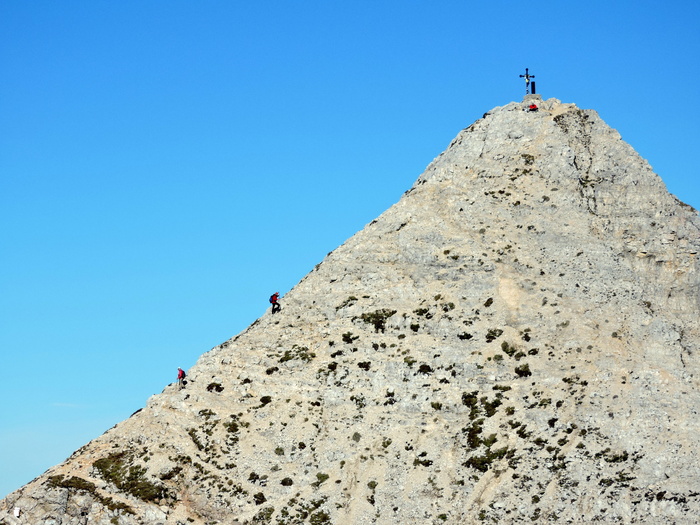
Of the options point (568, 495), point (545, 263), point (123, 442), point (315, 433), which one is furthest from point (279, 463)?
point (545, 263)

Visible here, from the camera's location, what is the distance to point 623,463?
3189 inches

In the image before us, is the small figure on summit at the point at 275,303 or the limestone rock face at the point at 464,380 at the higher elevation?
the small figure on summit at the point at 275,303

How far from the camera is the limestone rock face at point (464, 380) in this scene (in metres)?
82.9

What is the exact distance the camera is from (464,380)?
91.6 meters

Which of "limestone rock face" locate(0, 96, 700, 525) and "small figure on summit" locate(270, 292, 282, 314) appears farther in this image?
"small figure on summit" locate(270, 292, 282, 314)

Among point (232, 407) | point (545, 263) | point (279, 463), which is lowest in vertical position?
point (279, 463)

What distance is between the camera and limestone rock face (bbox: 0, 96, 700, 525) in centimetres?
8288

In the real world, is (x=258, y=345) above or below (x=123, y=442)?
above

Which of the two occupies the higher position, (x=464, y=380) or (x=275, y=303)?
(x=275, y=303)

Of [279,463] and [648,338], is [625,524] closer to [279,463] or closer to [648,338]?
[648,338]

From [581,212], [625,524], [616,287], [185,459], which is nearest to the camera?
[625,524]

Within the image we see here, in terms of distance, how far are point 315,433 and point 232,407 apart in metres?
7.33

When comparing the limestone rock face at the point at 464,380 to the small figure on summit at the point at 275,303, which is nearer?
the limestone rock face at the point at 464,380

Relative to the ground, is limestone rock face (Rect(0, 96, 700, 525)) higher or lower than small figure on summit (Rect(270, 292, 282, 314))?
lower
